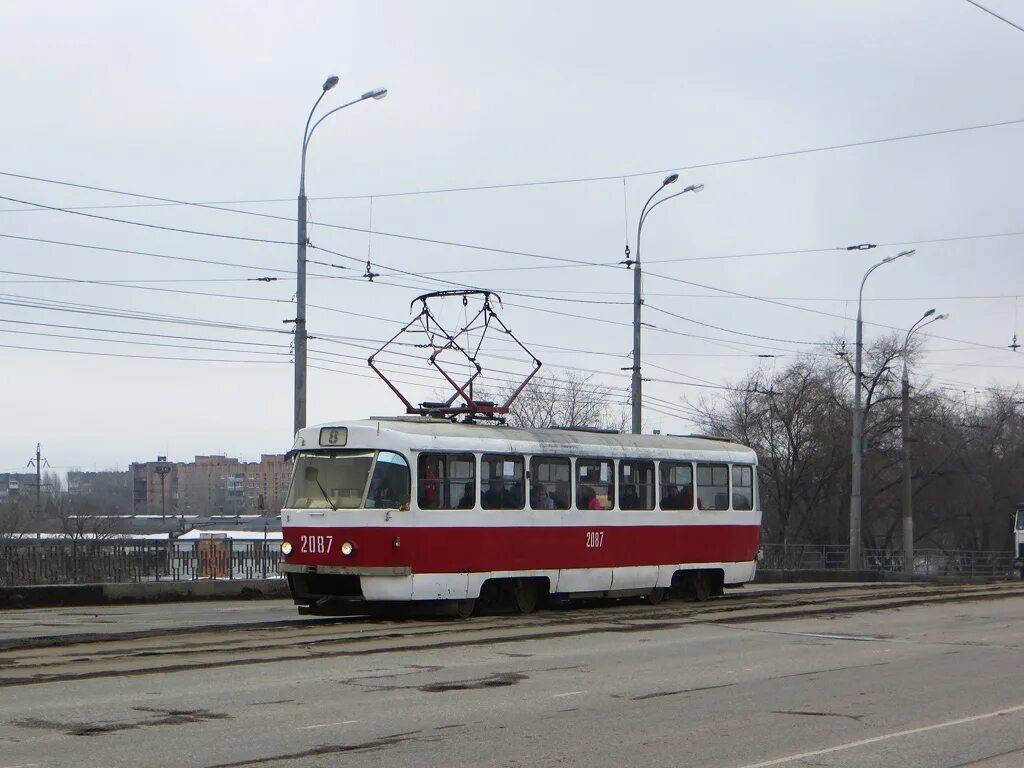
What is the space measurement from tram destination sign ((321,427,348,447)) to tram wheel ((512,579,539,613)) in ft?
11.2

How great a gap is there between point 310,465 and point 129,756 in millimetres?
10485

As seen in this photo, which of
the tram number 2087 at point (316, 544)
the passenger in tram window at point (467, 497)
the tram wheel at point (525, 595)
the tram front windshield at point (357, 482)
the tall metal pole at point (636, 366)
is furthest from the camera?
the tall metal pole at point (636, 366)

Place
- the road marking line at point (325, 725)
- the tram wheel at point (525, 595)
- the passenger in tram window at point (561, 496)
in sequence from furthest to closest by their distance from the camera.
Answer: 1. the passenger in tram window at point (561, 496)
2. the tram wheel at point (525, 595)
3. the road marking line at point (325, 725)

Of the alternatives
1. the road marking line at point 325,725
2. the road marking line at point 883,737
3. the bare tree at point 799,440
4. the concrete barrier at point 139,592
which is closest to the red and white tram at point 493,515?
the concrete barrier at point 139,592

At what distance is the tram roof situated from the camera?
17.9 m

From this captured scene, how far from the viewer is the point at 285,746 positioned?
27.2 feet

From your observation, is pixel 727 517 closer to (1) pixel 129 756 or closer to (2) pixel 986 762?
(2) pixel 986 762

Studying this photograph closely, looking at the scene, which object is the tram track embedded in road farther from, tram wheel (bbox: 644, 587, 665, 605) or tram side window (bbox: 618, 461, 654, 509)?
tram side window (bbox: 618, 461, 654, 509)

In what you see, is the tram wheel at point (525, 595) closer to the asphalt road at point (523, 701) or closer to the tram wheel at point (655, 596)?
the asphalt road at point (523, 701)

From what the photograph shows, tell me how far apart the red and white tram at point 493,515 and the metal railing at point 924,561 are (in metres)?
22.7

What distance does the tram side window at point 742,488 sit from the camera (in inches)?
931

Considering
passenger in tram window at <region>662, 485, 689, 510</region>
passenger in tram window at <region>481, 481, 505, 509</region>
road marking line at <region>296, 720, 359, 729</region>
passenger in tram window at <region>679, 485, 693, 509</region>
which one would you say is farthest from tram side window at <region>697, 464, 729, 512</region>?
road marking line at <region>296, 720, 359, 729</region>

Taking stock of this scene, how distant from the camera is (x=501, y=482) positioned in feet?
62.3

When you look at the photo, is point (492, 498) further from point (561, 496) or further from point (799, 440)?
point (799, 440)
